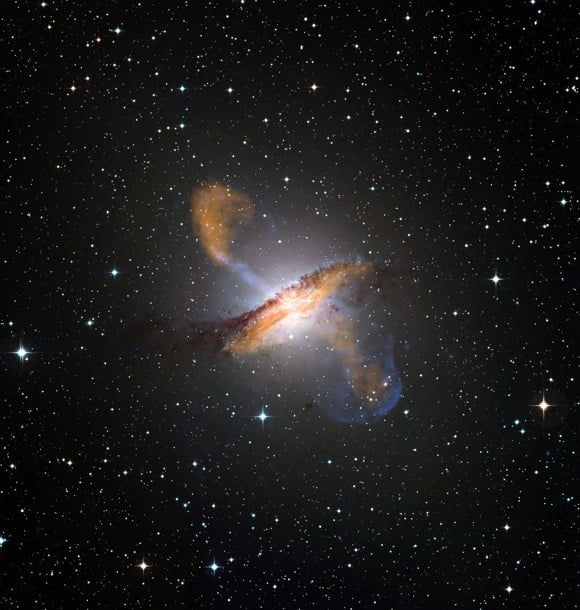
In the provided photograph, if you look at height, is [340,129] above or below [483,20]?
below

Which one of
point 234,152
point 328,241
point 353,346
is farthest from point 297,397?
point 234,152

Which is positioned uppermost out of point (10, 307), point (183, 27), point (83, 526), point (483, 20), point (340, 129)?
point (183, 27)

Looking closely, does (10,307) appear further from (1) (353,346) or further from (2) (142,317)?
(1) (353,346)
